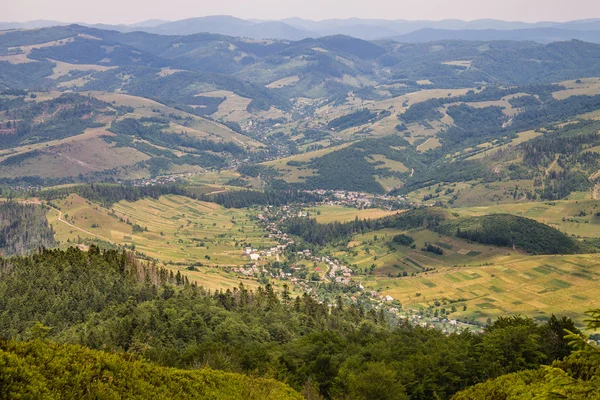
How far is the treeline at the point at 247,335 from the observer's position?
2584 inches

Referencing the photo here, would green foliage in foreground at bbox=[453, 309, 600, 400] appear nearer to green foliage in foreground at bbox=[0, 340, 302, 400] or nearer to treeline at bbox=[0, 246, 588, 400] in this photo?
treeline at bbox=[0, 246, 588, 400]

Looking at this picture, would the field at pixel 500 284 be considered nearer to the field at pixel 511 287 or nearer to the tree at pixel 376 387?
the field at pixel 511 287

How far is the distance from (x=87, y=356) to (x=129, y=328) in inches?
2119

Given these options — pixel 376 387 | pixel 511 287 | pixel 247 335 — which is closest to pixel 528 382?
pixel 376 387

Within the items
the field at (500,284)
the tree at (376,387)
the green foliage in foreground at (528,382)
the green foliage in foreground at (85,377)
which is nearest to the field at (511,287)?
the field at (500,284)

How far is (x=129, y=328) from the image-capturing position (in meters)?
86.5

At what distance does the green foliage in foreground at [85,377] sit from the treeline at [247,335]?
0.29 m

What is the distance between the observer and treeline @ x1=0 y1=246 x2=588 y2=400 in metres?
65.6

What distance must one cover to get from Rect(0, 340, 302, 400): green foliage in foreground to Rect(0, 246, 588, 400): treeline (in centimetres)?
29

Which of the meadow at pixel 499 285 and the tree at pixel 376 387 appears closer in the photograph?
the tree at pixel 376 387

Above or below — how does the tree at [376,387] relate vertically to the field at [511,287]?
above

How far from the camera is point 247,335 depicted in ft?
309

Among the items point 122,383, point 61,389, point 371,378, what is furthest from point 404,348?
point 61,389

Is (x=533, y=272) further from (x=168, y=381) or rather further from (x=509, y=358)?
(x=168, y=381)
